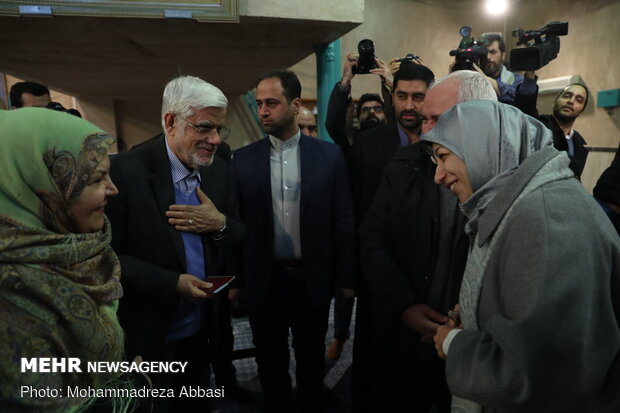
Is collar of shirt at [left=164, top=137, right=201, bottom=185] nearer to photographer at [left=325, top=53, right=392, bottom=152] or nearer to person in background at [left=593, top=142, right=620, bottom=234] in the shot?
photographer at [left=325, top=53, right=392, bottom=152]

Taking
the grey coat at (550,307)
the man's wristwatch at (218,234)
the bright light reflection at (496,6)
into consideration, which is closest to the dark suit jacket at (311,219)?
the man's wristwatch at (218,234)

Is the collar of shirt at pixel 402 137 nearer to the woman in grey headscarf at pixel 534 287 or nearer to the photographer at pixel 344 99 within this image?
the photographer at pixel 344 99

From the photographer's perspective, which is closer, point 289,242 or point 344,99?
point 289,242

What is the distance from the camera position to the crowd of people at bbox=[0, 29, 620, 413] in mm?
850

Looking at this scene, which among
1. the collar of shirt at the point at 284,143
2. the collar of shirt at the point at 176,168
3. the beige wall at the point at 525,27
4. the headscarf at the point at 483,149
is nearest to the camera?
the headscarf at the point at 483,149

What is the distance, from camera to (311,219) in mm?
2119

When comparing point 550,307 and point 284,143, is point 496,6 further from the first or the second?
point 550,307

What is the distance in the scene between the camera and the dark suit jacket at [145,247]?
1479 millimetres

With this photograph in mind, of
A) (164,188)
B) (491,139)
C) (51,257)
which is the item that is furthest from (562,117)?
(51,257)

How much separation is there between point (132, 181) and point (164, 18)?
1592mm

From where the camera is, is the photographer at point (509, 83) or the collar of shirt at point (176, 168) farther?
the photographer at point (509, 83)

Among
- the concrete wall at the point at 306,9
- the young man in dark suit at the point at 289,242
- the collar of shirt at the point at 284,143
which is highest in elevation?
the concrete wall at the point at 306,9

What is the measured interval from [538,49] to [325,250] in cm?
179

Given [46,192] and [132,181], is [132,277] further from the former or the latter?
[46,192]
